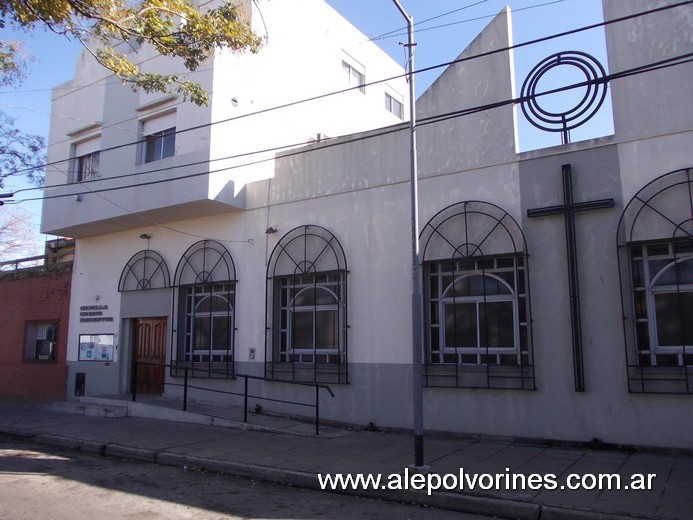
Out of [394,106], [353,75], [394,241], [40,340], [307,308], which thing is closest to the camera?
[394,241]

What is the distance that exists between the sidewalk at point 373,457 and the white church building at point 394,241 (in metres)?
0.83

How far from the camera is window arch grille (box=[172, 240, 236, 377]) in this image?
14328 millimetres

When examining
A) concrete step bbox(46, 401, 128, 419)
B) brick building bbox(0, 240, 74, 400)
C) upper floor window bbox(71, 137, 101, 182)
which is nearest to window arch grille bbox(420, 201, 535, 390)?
concrete step bbox(46, 401, 128, 419)

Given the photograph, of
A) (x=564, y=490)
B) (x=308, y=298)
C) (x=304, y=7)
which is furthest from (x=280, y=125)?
(x=564, y=490)

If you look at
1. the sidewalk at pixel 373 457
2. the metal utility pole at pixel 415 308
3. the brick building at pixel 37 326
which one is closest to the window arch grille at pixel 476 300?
the sidewalk at pixel 373 457

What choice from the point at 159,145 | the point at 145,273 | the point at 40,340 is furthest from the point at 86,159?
the point at 40,340

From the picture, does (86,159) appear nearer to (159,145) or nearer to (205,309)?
(159,145)

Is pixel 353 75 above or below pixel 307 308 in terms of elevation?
above

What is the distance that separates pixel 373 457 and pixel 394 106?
1676 cm

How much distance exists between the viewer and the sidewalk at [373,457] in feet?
21.6

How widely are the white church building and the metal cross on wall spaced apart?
0.04 m

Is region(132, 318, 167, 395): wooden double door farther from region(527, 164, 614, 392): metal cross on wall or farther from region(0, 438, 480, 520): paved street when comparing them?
region(527, 164, 614, 392): metal cross on wall

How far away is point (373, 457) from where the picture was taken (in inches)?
356

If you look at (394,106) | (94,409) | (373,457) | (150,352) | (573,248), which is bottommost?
(373,457)
